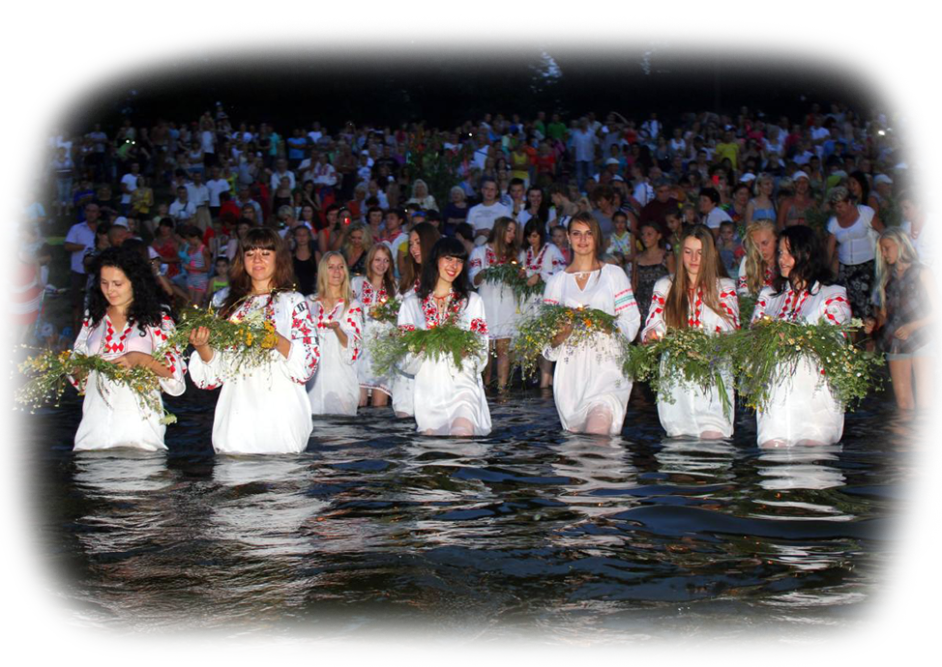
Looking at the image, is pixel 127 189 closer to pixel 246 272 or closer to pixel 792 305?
pixel 246 272

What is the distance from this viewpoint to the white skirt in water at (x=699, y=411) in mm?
11633

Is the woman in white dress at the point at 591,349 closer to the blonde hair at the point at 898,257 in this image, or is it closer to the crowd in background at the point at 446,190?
the blonde hair at the point at 898,257

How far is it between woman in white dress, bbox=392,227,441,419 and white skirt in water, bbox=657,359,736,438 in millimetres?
2846

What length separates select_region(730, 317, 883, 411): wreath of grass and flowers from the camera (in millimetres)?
10422

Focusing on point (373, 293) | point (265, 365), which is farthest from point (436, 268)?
point (373, 293)

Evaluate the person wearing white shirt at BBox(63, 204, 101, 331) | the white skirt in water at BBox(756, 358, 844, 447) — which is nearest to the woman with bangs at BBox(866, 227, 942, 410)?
the white skirt in water at BBox(756, 358, 844, 447)

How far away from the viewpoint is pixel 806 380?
35.4 feet

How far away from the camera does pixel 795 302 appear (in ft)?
36.1

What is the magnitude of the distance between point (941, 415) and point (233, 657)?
9.09 meters

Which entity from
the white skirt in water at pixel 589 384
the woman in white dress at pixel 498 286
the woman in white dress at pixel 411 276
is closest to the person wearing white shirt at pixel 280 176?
the woman in white dress at pixel 498 286

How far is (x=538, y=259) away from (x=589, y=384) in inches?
188

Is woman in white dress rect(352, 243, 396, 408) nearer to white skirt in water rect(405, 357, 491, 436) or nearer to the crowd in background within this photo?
the crowd in background

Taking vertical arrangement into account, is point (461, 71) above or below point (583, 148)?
above

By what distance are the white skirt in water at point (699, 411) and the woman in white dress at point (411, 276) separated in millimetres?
2846
